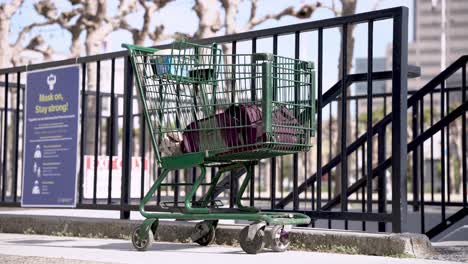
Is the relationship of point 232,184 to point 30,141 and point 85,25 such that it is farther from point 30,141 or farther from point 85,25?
point 85,25

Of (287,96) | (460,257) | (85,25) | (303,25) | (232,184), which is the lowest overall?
(460,257)

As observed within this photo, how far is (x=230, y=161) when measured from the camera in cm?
520

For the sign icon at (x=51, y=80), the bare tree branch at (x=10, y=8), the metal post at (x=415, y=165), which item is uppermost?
the bare tree branch at (x=10, y=8)

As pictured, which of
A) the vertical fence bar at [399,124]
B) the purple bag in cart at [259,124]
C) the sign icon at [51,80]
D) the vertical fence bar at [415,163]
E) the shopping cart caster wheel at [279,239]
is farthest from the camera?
the vertical fence bar at [415,163]

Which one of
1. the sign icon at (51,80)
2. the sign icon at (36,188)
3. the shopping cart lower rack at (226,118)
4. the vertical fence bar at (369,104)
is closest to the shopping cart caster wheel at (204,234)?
the shopping cart lower rack at (226,118)

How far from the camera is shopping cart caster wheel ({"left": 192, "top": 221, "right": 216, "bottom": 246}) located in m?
5.59

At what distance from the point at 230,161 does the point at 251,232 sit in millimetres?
560

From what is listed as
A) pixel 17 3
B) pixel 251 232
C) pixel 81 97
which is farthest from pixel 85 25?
pixel 251 232

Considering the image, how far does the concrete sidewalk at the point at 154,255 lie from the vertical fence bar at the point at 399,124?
41 centimetres

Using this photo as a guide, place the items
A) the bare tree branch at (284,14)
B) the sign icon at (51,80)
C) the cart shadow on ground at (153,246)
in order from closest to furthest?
the cart shadow on ground at (153,246) < the sign icon at (51,80) < the bare tree branch at (284,14)

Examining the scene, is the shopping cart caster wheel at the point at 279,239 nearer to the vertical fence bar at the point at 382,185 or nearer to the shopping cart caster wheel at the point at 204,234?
the shopping cart caster wheel at the point at 204,234

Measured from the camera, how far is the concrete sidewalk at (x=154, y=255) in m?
4.61

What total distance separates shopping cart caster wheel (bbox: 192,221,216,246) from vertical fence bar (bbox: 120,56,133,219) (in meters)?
1.13

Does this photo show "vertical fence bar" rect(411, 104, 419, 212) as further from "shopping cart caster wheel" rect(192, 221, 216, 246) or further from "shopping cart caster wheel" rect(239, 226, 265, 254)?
"shopping cart caster wheel" rect(239, 226, 265, 254)
